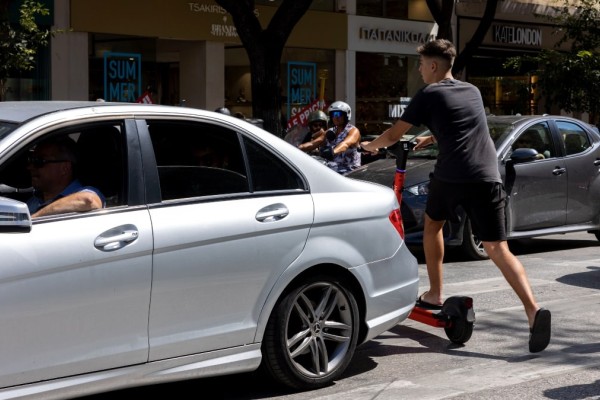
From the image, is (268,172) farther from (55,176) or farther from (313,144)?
(313,144)

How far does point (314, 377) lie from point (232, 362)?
23.4 inches

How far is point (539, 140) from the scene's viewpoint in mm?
11742

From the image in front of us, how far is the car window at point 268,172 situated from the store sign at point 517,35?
72.9ft

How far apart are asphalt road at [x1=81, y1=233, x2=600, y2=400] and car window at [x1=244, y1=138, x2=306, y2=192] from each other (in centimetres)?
111

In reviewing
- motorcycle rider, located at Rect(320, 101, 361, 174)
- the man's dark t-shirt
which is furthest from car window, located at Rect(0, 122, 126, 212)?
motorcycle rider, located at Rect(320, 101, 361, 174)

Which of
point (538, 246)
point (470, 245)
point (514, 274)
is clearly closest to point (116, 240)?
point (514, 274)

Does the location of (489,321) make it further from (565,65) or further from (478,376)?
(565,65)

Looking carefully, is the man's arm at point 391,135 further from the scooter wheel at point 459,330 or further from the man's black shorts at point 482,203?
the scooter wheel at point 459,330

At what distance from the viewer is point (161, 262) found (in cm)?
495

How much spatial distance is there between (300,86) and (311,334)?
1663 cm

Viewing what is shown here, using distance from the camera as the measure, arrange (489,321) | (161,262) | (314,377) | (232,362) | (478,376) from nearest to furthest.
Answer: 1. (161,262)
2. (232,362)
3. (314,377)
4. (478,376)
5. (489,321)

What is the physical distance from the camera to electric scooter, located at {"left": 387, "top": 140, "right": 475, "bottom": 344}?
6750 mm

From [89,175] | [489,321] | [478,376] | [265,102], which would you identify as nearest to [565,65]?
[265,102]

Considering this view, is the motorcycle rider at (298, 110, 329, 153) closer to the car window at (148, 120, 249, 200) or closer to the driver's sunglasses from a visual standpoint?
the car window at (148, 120, 249, 200)
